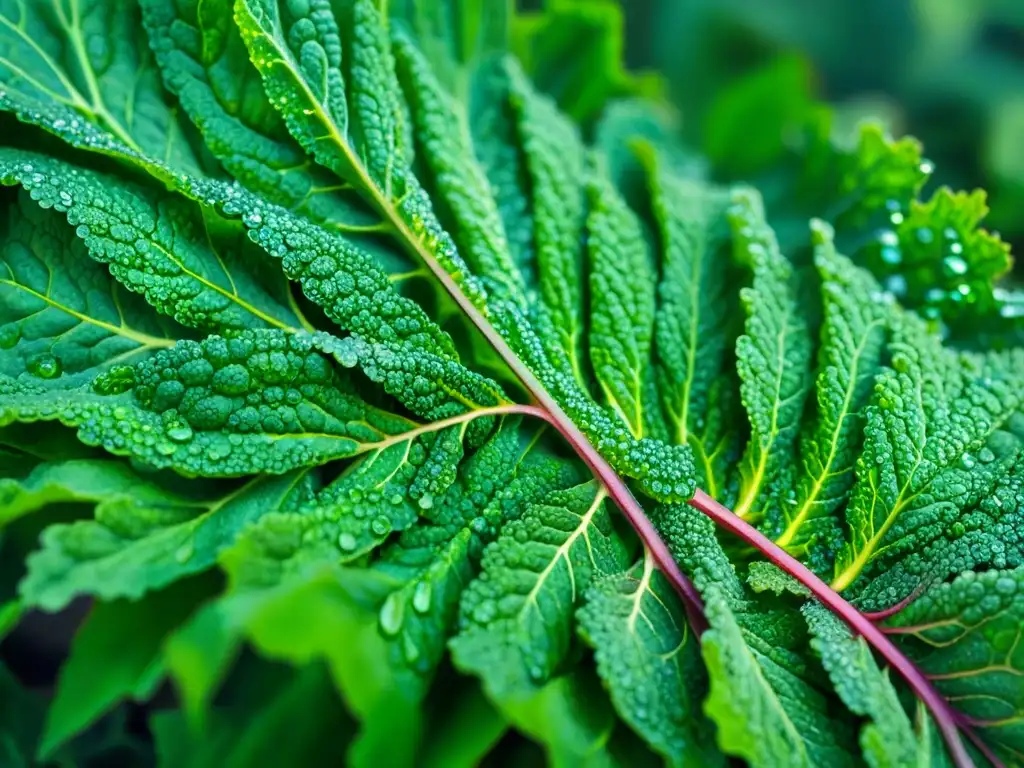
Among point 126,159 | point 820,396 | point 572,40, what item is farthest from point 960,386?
point 126,159

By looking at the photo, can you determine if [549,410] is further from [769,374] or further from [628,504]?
[769,374]

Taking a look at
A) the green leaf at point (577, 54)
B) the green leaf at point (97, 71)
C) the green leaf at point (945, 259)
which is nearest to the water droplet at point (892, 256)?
the green leaf at point (945, 259)

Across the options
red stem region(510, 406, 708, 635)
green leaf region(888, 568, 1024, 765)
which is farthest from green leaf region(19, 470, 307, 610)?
green leaf region(888, 568, 1024, 765)

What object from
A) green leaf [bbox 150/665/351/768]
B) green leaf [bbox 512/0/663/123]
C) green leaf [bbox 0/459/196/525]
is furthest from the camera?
green leaf [bbox 512/0/663/123]

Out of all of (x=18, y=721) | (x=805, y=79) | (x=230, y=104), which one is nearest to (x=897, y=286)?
(x=805, y=79)

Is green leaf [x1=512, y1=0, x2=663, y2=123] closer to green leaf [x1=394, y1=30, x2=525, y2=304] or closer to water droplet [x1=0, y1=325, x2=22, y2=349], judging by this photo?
green leaf [x1=394, y1=30, x2=525, y2=304]

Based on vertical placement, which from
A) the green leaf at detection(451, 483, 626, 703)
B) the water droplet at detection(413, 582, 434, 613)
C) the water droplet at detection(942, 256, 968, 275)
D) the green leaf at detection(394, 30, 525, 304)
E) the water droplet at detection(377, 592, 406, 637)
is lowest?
the water droplet at detection(377, 592, 406, 637)

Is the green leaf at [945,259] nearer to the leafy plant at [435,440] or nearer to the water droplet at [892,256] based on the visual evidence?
the water droplet at [892,256]
